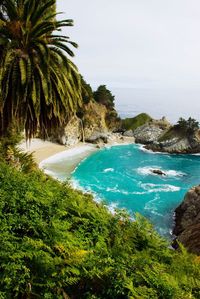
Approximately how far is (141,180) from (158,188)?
5042 millimetres

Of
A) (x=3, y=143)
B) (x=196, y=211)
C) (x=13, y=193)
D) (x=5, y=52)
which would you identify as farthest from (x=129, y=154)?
(x=13, y=193)

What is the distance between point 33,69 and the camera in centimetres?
1557

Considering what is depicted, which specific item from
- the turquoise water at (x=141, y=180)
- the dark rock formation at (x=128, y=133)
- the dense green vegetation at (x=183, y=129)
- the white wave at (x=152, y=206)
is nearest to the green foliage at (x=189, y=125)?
the dense green vegetation at (x=183, y=129)

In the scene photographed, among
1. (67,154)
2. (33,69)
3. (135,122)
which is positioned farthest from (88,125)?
(33,69)

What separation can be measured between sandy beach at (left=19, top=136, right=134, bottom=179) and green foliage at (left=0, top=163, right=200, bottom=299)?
40604 millimetres

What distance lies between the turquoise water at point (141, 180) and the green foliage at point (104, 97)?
25.5 meters

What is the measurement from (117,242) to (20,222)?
2295 mm

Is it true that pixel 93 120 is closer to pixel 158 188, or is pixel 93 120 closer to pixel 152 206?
pixel 158 188

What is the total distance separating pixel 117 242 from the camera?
809 centimetres

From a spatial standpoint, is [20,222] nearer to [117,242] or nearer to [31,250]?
[31,250]

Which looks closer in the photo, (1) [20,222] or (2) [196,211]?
(1) [20,222]

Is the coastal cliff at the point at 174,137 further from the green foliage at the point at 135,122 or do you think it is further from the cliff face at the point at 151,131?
the green foliage at the point at 135,122

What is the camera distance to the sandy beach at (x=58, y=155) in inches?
2160

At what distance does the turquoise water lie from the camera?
39812 millimetres
